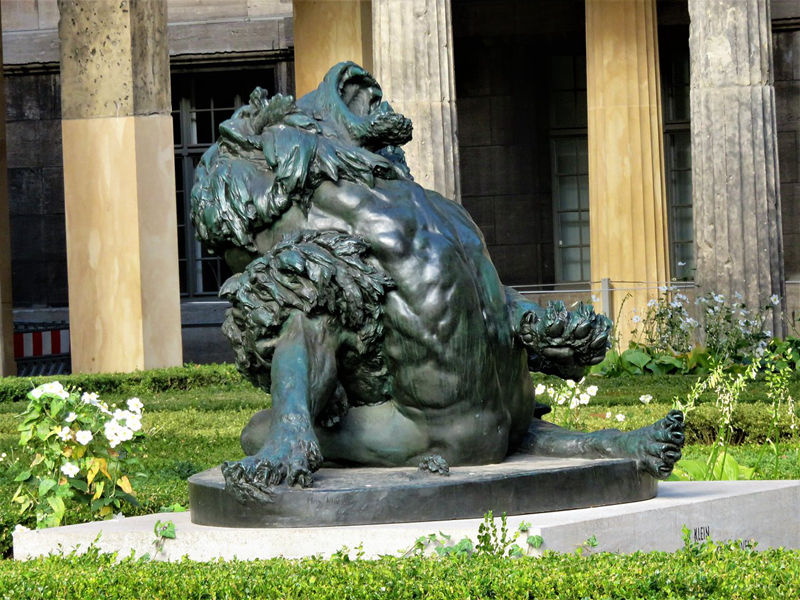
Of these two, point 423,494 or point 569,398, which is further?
point 569,398

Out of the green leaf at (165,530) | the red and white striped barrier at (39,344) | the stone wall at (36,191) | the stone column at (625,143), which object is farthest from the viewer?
the stone wall at (36,191)

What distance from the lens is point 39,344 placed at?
22219mm

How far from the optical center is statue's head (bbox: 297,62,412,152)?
5.84 meters

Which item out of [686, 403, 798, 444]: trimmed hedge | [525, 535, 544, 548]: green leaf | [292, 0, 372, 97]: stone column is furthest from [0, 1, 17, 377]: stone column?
[525, 535, 544, 548]: green leaf

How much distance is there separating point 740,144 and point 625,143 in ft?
11.0

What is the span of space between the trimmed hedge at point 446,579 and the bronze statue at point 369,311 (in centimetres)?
66

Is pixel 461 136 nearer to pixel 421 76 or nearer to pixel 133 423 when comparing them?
pixel 421 76

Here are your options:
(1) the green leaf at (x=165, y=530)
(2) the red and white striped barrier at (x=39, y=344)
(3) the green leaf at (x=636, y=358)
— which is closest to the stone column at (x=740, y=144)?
(3) the green leaf at (x=636, y=358)

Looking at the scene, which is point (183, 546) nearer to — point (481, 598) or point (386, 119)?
point (481, 598)

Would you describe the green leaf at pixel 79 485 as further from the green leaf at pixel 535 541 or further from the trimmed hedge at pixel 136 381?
the trimmed hedge at pixel 136 381

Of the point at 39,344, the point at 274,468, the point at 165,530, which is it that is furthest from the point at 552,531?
the point at 39,344

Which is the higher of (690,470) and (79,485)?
(79,485)

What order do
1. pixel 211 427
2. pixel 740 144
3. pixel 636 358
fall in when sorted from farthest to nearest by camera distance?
1. pixel 740 144
2. pixel 636 358
3. pixel 211 427

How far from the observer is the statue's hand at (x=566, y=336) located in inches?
224
